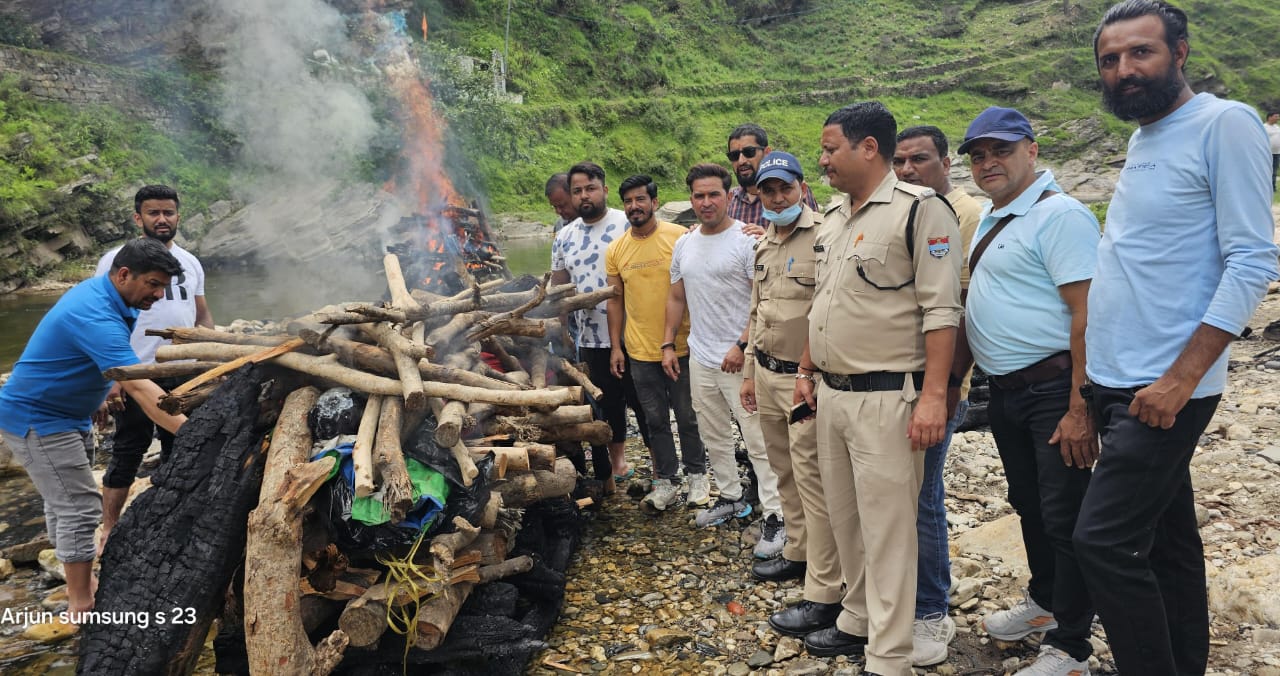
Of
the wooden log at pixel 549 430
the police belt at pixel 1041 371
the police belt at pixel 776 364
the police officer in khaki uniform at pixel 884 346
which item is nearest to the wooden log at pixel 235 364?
the wooden log at pixel 549 430

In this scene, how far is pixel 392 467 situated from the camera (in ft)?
10.3

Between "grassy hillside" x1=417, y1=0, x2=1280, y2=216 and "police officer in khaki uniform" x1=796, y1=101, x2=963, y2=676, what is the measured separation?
27.0 metres

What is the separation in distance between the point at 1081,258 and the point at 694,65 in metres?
51.0

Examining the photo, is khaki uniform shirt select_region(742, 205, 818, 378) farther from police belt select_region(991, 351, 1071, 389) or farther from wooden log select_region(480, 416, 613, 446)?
wooden log select_region(480, 416, 613, 446)

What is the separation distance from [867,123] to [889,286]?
27.7 inches

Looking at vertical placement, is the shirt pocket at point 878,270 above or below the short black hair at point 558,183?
below

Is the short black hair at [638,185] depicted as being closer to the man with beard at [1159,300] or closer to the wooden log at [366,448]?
the wooden log at [366,448]

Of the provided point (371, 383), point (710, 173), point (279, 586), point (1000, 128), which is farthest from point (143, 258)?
point (1000, 128)

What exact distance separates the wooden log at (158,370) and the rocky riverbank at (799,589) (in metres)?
2.59

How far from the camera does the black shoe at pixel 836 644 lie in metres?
3.30

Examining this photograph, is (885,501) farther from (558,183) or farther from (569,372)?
(558,183)

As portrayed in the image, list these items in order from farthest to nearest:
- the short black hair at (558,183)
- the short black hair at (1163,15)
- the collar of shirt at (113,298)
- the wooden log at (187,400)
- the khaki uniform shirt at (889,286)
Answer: the short black hair at (558,183)
the collar of shirt at (113,298)
the wooden log at (187,400)
the khaki uniform shirt at (889,286)
the short black hair at (1163,15)

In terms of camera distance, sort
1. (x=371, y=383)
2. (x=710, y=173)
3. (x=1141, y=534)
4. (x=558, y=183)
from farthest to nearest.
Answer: (x=558, y=183) → (x=710, y=173) → (x=371, y=383) → (x=1141, y=534)

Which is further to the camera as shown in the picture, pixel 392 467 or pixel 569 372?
pixel 569 372
